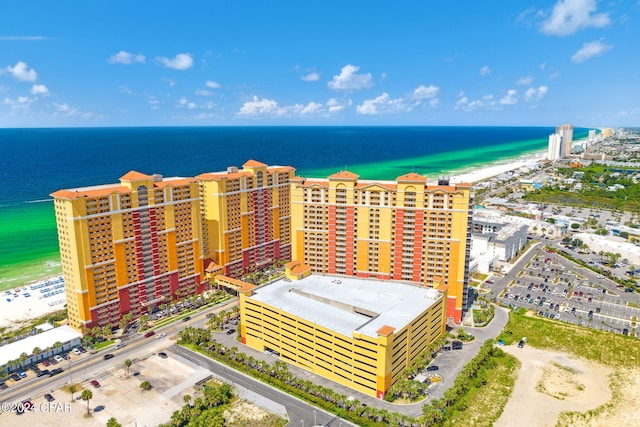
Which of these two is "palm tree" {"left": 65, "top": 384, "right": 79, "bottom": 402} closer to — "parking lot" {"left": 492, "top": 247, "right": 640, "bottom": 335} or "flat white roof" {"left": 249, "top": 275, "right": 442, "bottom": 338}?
"flat white roof" {"left": 249, "top": 275, "right": 442, "bottom": 338}

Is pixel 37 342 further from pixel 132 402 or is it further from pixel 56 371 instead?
pixel 132 402

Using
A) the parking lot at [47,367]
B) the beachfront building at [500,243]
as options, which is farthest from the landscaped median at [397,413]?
the beachfront building at [500,243]

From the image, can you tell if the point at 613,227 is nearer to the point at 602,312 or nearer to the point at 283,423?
the point at 602,312

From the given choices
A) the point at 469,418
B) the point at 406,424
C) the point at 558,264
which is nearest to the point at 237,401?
the point at 406,424

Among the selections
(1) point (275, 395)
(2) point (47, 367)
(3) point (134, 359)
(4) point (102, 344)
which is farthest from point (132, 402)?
(1) point (275, 395)

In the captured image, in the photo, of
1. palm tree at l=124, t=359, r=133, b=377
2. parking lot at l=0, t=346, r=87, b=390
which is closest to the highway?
parking lot at l=0, t=346, r=87, b=390

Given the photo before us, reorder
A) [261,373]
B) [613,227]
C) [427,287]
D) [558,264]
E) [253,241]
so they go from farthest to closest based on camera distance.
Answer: [613,227] → [558,264] → [253,241] → [427,287] → [261,373]
